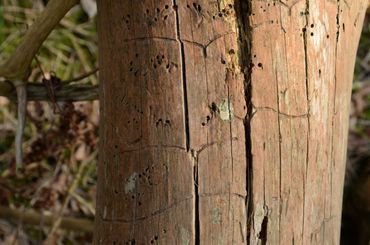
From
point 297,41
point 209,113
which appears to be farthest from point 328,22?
point 209,113

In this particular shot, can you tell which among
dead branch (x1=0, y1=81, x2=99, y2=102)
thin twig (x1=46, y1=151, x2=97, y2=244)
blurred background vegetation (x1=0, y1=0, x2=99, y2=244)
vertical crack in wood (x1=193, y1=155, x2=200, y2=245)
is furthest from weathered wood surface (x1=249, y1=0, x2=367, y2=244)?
thin twig (x1=46, y1=151, x2=97, y2=244)

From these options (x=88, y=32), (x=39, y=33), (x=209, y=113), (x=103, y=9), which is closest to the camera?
(x=209, y=113)

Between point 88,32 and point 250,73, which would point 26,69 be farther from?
point 88,32

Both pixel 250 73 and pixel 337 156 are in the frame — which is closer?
pixel 250 73

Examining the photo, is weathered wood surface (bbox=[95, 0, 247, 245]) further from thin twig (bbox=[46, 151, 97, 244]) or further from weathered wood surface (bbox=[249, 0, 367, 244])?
thin twig (bbox=[46, 151, 97, 244])

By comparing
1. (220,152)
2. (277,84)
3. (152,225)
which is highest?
(277,84)

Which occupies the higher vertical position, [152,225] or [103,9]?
[103,9]

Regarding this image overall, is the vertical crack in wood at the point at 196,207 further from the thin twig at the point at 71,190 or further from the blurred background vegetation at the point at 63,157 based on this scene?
the thin twig at the point at 71,190
